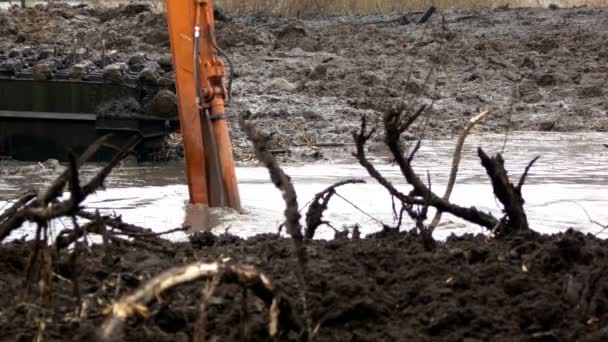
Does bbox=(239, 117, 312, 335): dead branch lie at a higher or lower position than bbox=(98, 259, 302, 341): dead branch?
higher

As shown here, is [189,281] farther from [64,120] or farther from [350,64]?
[350,64]

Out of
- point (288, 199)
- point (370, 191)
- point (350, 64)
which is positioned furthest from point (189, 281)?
point (350, 64)

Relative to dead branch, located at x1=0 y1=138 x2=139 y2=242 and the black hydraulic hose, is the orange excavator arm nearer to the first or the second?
the black hydraulic hose

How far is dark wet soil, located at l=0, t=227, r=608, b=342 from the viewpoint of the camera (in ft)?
9.35

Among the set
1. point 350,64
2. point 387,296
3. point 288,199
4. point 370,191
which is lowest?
point 370,191

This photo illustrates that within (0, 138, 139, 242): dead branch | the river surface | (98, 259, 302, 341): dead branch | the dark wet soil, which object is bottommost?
the river surface

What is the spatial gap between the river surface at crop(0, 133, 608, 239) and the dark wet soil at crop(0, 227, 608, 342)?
6.87ft

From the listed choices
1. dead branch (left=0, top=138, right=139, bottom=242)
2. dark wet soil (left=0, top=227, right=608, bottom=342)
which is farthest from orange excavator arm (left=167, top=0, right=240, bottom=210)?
dead branch (left=0, top=138, right=139, bottom=242)

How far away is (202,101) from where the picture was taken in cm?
774

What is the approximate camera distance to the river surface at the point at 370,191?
7281 mm

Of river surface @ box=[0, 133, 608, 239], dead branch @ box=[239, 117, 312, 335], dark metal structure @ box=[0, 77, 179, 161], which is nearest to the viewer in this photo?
dead branch @ box=[239, 117, 312, 335]

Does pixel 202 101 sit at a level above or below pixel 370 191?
above

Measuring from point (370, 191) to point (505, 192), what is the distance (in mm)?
4507

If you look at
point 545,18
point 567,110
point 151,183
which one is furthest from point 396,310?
point 545,18
